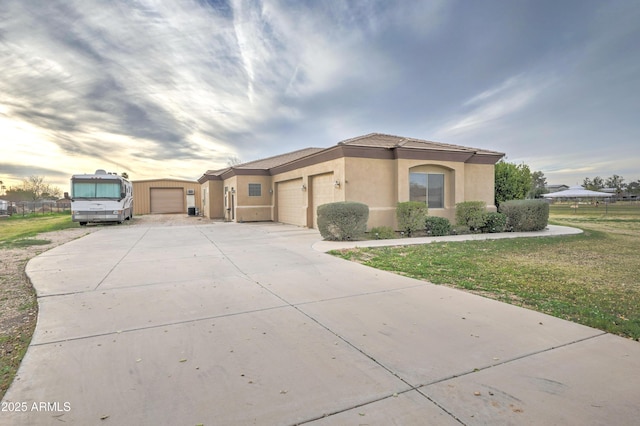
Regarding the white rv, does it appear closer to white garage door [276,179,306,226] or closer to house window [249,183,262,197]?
house window [249,183,262,197]

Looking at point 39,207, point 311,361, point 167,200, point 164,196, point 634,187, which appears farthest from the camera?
point 634,187

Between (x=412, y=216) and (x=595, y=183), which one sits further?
(x=595, y=183)

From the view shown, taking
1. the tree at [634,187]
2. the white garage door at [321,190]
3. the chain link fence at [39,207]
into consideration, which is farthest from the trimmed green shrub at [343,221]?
the tree at [634,187]

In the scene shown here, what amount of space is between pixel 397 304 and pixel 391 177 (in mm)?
10140

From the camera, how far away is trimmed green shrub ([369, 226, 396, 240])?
12828 millimetres

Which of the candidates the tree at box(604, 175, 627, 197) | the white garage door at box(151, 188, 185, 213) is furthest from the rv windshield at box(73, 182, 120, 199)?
the tree at box(604, 175, 627, 197)

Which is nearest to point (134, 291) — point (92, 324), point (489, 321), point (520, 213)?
point (92, 324)

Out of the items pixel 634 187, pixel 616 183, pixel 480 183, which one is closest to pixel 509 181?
pixel 480 183

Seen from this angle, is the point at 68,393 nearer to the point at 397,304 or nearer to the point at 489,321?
the point at 397,304

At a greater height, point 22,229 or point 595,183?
point 595,183

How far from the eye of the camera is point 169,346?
3.41m

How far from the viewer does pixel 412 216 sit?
13.1m

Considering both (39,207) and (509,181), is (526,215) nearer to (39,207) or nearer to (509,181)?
(509,181)

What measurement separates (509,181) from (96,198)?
72.7ft
